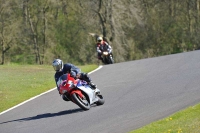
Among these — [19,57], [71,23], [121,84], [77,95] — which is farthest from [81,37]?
[77,95]

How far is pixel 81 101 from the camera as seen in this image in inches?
577

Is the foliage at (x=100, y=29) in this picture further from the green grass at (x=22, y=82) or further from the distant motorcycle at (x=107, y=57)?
the green grass at (x=22, y=82)

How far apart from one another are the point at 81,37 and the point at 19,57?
5.55 metres

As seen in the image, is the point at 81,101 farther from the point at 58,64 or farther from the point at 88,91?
the point at 58,64

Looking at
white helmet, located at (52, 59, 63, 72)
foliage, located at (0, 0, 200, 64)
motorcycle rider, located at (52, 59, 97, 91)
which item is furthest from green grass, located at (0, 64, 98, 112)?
foliage, located at (0, 0, 200, 64)

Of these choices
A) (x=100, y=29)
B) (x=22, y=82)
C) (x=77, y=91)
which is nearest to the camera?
(x=77, y=91)

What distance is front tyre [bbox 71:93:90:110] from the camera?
1445 centimetres

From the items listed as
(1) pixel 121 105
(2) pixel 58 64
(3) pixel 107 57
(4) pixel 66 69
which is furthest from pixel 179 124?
(3) pixel 107 57

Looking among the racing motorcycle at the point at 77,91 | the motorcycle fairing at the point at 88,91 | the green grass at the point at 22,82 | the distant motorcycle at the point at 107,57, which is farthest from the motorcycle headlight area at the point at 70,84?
the distant motorcycle at the point at 107,57

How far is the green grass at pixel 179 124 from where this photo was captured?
1024 cm

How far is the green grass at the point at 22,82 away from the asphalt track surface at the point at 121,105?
958mm

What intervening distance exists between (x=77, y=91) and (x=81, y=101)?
0.28 m

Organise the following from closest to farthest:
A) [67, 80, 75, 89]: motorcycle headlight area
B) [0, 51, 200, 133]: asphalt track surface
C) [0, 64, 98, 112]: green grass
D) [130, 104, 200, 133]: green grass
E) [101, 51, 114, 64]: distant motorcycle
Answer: [130, 104, 200, 133]: green grass < [0, 51, 200, 133]: asphalt track surface < [67, 80, 75, 89]: motorcycle headlight area < [0, 64, 98, 112]: green grass < [101, 51, 114, 64]: distant motorcycle

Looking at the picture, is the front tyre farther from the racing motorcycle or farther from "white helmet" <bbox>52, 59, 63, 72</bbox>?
"white helmet" <bbox>52, 59, 63, 72</bbox>
